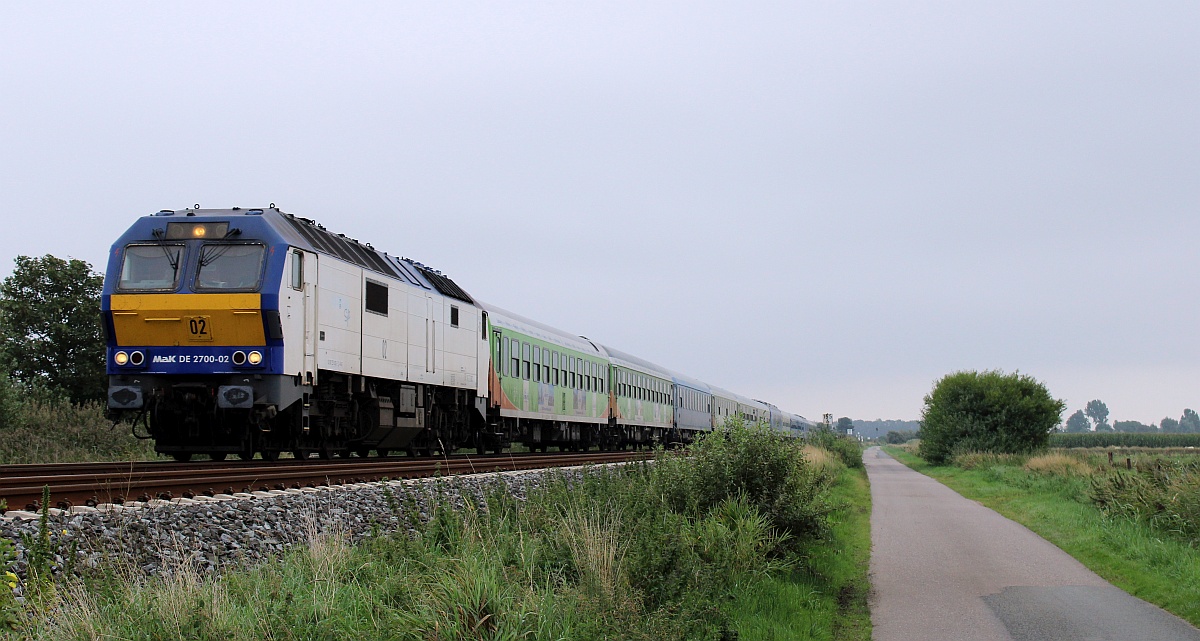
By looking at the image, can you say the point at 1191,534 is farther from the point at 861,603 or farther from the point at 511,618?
the point at 511,618

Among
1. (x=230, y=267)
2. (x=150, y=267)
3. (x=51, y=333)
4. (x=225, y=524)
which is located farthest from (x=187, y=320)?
(x=51, y=333)

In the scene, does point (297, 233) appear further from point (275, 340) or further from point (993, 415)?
point (993, 415)

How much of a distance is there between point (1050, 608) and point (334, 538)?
724 cm

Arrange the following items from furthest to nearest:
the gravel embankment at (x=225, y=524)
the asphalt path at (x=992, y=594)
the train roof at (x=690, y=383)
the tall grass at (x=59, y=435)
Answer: the train roof at (x=690, y=383), the tall grass at (x=59, y=435), the asphalt path at (x=992, y=594), the gravel embankment at (x=225, y=524)

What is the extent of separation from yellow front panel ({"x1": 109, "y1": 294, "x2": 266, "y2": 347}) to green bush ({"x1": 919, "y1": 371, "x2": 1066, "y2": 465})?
45.1 m

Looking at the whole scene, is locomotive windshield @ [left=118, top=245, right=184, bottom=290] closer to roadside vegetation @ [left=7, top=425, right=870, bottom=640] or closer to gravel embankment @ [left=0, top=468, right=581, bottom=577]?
gravel embankment @ [left=0, top=468, right=581, bottom=577]

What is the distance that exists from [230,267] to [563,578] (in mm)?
9098

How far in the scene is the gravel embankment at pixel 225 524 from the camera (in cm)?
760

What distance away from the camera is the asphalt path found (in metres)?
9.70

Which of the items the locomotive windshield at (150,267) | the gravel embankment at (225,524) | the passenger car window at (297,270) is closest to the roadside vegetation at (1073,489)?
the gravel embankment at (225,524)

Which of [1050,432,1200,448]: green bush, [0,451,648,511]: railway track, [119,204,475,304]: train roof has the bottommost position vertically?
[1050,432,1200,448]: green bush

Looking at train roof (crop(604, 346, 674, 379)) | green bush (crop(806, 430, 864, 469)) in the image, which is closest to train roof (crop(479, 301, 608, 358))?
train roof (crop(604, 346, 674, 379))

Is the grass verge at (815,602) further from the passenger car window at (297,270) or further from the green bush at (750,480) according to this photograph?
the passenger car window at (297,270)

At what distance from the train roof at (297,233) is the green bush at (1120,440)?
101 meters
